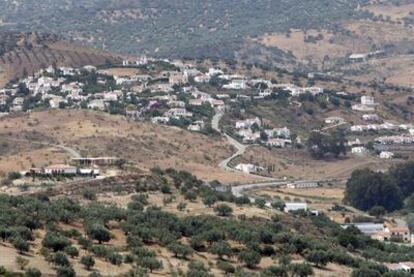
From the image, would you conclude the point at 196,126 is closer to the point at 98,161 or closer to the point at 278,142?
the point at 278,142

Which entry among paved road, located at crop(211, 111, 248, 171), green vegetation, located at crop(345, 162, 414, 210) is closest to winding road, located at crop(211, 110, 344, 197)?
paved road, located at crop(211, 111, 248, 171)

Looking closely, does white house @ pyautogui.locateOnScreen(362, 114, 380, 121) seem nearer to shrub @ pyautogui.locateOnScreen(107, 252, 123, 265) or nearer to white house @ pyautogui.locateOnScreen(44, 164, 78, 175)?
white house @ pyautogui.locateOnScreen(44, 164, 78, 175)

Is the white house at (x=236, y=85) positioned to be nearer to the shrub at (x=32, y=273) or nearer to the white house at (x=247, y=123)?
the white house at (x=247, y=123)

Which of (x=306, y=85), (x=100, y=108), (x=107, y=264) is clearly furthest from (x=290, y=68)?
(x=107, y=264)

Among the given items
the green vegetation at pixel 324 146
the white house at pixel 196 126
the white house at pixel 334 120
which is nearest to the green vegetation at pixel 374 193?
the green vegetation at pixel 324 146

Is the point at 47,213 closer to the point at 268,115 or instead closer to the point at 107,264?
the point at 107,264
